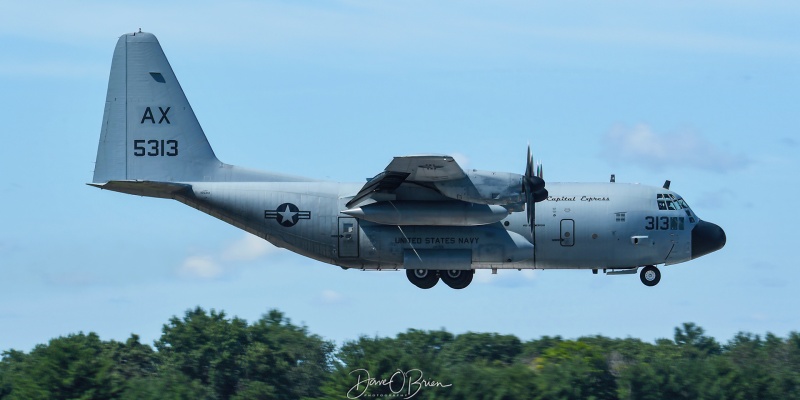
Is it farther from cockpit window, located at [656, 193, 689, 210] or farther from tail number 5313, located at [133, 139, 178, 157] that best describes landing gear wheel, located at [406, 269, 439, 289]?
tail number 5313, located at [133, 139, 178, 157]

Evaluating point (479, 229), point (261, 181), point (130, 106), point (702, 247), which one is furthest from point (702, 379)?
point (130, 106)

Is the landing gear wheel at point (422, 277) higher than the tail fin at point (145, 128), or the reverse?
the tail fin at point (145, 128)

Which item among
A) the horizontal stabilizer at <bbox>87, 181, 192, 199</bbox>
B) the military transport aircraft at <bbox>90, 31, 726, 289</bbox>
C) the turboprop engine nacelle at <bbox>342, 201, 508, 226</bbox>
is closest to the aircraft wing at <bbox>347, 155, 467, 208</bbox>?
the military transport aircraft at <bbox>90, 31, 726, 289</bbox>

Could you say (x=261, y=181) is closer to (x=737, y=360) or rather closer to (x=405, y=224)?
(x=405, y=224)

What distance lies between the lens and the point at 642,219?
41344 millimetres

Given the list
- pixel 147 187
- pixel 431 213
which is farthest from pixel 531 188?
pixel 147 187

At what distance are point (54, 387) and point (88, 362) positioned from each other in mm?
1850

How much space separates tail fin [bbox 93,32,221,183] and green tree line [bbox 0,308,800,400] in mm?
13494

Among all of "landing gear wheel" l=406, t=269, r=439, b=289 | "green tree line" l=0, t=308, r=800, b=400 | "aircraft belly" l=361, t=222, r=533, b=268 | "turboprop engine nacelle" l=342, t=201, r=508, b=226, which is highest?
"turboprop engine nacelle" l=342, t=201, r=508, b=226

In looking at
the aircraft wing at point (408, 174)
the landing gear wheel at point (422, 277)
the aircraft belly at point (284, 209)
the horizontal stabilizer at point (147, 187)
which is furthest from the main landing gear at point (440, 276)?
the horizontal stabilizer at point (147, 187)

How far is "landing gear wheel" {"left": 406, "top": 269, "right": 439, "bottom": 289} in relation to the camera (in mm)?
42219

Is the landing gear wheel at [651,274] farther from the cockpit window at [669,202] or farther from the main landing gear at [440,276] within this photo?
the main landing gear at [440,276]

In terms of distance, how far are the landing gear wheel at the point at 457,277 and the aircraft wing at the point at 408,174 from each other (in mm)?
4098

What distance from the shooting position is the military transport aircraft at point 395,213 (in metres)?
40.5
